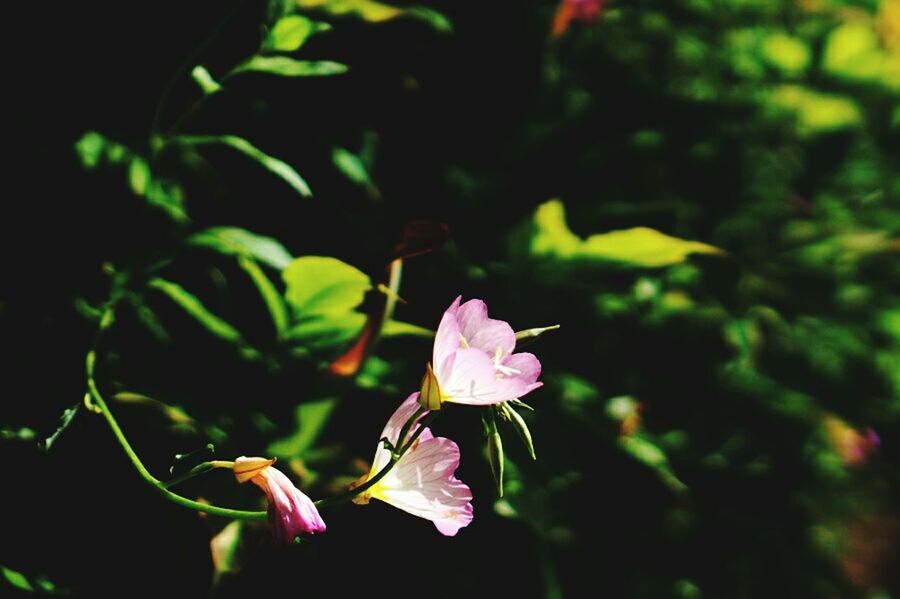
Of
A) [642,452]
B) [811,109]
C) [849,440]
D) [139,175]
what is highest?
[139,175]

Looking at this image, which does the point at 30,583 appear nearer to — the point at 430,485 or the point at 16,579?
the point at 16,579

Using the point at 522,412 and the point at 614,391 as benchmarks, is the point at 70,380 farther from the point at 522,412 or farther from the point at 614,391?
the point at 614,391

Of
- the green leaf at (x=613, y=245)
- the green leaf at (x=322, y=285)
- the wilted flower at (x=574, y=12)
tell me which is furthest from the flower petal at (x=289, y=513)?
the wilted flower at (x=574, y=12)

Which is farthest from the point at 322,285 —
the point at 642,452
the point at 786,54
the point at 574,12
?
the point at 786,54

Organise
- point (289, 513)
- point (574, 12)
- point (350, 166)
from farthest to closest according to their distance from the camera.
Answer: point (574, 12)
point (350, 166)
point (289, 513)

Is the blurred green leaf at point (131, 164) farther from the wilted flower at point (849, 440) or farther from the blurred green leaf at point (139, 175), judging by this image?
the wilted flower at point (849, 440)

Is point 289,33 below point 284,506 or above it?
above

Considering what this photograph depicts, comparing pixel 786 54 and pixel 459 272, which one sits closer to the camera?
pixel 459 272
